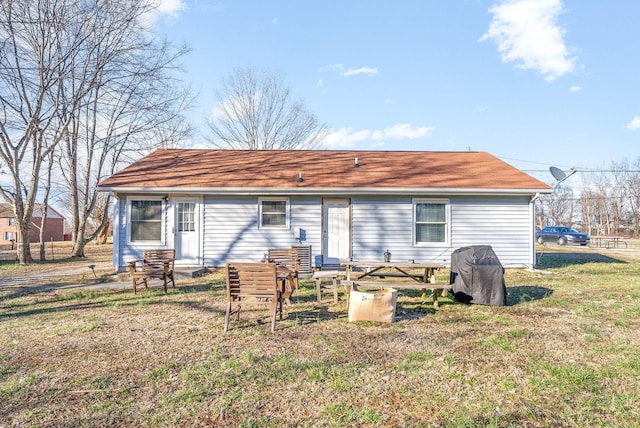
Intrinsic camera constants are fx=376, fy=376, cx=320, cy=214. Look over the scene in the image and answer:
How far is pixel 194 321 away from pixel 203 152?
10.5 metres

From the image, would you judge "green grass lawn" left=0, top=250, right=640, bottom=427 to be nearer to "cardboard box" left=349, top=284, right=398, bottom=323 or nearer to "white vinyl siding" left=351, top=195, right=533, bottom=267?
"cardboard box" left=349, top=284, right=398, bottom=323

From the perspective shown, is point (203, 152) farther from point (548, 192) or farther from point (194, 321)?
point (548, 192)

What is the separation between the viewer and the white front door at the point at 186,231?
11508 millimetres

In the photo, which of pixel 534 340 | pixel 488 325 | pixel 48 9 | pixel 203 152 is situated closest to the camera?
pixel 534 340

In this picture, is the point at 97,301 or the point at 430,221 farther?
the point at 430,221

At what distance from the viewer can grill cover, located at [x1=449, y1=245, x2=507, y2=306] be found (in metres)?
6.65

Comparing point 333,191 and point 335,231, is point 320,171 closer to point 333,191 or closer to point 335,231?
point 333,191

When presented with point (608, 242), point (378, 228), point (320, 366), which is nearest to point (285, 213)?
point (378, 228)

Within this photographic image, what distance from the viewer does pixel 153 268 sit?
27.2ft

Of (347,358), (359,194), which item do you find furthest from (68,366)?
(359,194)

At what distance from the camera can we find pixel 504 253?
11.5 meters

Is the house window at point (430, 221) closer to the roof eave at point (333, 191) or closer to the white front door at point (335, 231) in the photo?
the roof eave at point (333, 191)

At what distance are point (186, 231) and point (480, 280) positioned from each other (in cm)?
853

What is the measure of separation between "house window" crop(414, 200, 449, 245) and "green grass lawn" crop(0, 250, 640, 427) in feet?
16.0
